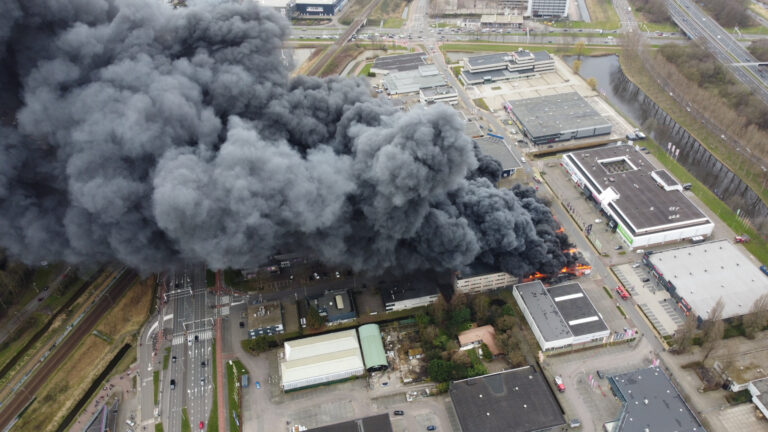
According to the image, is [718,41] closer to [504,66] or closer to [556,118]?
[504,66]

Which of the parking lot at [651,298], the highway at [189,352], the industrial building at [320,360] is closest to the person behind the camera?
the highway at [189,352]

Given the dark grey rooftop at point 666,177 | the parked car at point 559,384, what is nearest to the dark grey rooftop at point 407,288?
the parked car at point 559,384

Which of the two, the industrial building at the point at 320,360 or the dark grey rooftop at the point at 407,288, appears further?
the dark grey rooftop at the point at 407,288

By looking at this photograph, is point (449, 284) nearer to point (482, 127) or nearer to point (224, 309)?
point (224, 309)

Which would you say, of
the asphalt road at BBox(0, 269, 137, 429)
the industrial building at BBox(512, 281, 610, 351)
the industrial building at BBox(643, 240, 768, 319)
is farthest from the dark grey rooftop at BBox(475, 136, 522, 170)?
the asphalt road at BBox(0, 269, 137, 429)

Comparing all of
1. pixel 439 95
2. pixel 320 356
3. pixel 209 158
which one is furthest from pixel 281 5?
pixel 320 356

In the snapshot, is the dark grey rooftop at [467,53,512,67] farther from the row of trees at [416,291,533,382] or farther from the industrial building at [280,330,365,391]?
the industrial building at [280,330,365,391]

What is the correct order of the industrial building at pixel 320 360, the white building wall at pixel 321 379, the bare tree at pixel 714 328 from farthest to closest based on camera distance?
the bare tree at pixel 714 328 < the industrial building at pixel 320 360 < the white building wall at pixel 321 379

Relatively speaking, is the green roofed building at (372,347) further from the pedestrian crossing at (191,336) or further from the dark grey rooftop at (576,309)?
the dark grey rooftop at (576,309)
